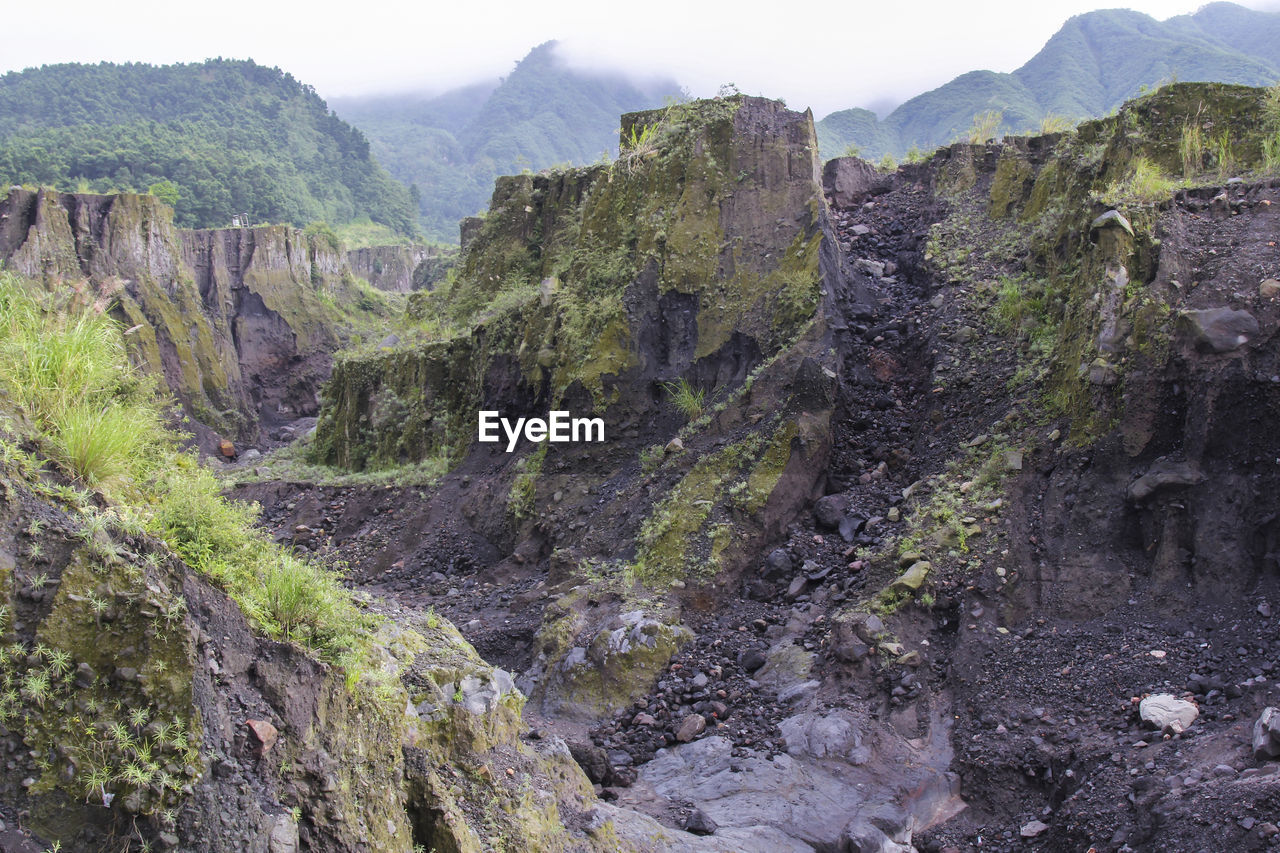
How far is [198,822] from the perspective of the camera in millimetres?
2830

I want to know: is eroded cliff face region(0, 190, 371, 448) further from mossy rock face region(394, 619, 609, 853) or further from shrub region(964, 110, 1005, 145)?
mossy rock face region(394, 619, 609, 853)

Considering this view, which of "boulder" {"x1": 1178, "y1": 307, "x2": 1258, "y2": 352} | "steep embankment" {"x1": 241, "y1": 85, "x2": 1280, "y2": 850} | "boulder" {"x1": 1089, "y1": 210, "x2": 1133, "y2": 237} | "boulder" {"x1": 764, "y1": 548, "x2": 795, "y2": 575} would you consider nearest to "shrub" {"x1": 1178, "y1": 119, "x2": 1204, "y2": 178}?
"steep embankment" {"x1": 241, "y1": 85, "x2": 1280, "y2": 850}

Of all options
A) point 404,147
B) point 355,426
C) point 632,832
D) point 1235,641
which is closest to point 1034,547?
point 1235,641

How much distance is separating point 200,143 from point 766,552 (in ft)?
208

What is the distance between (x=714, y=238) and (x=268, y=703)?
9.15 metres

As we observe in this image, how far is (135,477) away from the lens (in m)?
3.66

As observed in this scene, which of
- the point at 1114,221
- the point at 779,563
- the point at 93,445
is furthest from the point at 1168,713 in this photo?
the point at 93,445

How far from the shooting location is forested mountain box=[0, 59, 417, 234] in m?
48.2

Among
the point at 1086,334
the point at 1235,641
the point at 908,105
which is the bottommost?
the point at 1235,641

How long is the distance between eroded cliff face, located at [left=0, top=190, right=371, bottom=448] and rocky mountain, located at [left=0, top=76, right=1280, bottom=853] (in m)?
16.4

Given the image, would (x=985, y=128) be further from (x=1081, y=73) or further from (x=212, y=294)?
(x=1081, y=73)

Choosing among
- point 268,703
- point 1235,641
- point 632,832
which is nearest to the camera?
point 268,703

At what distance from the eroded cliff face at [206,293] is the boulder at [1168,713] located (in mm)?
23239

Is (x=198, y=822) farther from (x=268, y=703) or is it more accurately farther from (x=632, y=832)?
(x=632, y=832)
